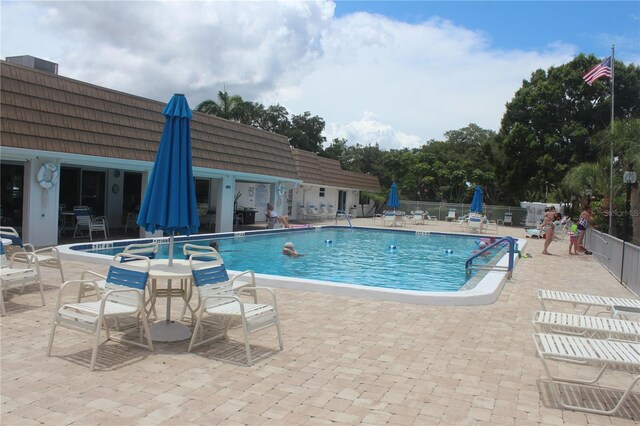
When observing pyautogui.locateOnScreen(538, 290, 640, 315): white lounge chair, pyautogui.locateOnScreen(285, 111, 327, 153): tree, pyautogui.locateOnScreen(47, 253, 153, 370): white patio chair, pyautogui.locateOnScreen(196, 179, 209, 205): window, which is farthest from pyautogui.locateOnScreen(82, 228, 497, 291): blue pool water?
pyautogui.locateOnScreen(285, 111, 327, 153): tree

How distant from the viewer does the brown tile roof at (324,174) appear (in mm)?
28609

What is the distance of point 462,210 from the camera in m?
34.8

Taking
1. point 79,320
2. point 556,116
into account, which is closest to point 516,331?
point 79,320

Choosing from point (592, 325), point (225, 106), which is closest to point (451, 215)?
point (225, 106)

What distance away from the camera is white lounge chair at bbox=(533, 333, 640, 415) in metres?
3.74

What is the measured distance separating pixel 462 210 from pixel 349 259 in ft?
72.7

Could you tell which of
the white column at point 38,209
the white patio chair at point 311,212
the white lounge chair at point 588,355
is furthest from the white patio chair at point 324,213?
the white lounge chair at point 588,355

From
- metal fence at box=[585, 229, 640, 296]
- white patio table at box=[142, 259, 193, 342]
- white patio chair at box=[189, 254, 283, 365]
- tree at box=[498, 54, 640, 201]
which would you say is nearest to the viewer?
white patio chair at box=[189, 254, 283, 365]

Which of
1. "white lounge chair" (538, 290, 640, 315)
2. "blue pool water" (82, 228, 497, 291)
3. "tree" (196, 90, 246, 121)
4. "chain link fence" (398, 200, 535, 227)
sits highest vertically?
"tree" (196, 90, 246, 121)

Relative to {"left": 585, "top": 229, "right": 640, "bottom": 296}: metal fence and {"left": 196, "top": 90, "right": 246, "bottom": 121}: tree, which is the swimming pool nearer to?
{"left": 585, "top": 229, "right": 640, "bottom": 296}: metal fence

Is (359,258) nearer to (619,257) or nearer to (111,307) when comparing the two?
(619,257)

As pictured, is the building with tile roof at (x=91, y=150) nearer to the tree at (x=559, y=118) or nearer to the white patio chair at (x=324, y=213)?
the white patio chair at (x=324, y=213)

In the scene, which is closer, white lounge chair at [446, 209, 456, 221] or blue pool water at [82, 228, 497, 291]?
blue pool water at [82, 228, 497, 291]

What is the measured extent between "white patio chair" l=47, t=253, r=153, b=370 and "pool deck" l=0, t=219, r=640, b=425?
303 mm
